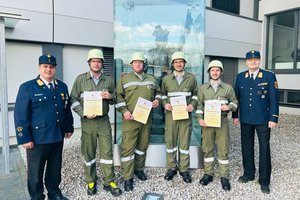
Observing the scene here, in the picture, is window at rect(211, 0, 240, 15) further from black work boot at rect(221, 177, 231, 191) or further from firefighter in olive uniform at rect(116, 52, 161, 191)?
black work boot at rect(221, 177, 231, 191)

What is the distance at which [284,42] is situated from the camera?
11.1 meters

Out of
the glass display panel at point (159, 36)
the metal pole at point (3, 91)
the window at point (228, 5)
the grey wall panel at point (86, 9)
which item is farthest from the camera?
the window at point (228, 5)

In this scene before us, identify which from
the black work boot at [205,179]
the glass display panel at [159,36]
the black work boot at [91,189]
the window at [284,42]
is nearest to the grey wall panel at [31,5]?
the glass display panel at [159,36]

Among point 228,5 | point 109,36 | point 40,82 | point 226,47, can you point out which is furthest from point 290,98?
point 40,82

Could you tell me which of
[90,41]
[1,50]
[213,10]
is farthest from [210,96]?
[213,10]

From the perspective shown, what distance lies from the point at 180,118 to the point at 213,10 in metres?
7.29

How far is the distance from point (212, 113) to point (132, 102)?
3.80 feet

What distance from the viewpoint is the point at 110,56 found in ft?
25.1

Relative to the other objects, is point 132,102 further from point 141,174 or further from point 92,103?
point 141,174

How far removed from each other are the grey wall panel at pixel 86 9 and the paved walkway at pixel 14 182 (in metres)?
3.76

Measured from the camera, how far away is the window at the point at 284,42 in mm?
10531

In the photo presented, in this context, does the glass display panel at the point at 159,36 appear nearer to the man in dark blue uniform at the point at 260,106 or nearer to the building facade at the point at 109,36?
the man in dark blue uniform at the point at 260,106

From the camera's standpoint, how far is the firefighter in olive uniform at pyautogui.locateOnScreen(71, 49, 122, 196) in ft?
11.1

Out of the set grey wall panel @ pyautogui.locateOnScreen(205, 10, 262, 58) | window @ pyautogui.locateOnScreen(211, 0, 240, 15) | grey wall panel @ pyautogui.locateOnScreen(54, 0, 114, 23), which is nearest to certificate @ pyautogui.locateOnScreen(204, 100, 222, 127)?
grey wall panel @ pyautogui.locateOnScreen(54, 0, 114, 23)
